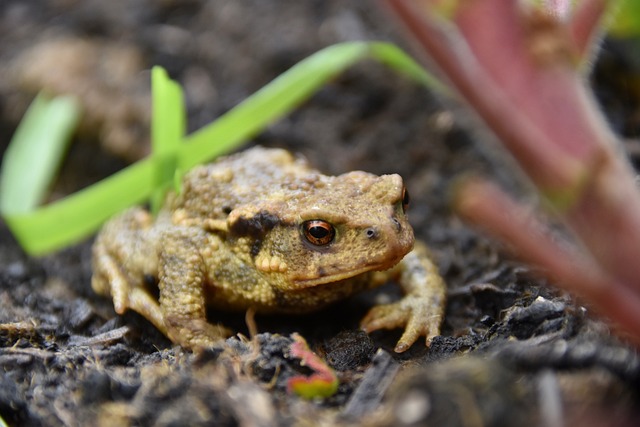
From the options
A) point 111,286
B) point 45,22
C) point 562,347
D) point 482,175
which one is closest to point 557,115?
point 562,347

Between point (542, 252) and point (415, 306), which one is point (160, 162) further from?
point (542, 252)

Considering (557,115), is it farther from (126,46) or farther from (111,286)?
(126,46)

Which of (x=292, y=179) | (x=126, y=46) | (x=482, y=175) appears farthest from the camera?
(x=126, y=46)

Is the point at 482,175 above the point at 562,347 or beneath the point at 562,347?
beneath

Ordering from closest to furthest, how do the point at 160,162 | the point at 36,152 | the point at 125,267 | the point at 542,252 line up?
the point at 542,252
the point at 160,162
the point at 125,267
the point at 36,152

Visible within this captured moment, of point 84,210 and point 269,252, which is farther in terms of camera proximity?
point 84,210

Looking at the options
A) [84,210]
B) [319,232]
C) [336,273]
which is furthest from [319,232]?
[84,210]

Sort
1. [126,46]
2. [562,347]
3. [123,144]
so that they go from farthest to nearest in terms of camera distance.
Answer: [126,46]
[123,144]
[562,347]

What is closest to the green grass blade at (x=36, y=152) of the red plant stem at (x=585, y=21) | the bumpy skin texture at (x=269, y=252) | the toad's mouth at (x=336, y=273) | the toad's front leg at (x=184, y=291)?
the bumpy skin texture at (x=269, y=252)

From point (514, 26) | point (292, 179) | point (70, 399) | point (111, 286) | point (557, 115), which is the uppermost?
point (514, 26)
